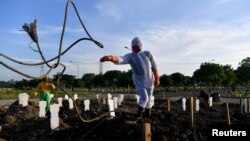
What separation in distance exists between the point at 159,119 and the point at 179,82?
62981mm

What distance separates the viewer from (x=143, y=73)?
24.7ft

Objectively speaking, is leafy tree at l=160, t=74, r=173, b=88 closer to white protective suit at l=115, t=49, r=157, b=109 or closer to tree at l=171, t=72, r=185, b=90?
tree at l=171, t=72, r=185, b=90

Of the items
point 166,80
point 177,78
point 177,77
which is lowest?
point 166,80

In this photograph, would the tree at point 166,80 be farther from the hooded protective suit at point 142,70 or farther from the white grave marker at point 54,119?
the hooded protective suit at point 142,70

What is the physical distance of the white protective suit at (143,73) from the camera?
24.4 ft

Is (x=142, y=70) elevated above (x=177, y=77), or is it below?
below

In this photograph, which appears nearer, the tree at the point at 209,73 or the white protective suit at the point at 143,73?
the white protective suit at the point at 143,73

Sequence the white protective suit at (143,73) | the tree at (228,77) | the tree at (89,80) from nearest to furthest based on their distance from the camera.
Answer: the white protective suit at (143,73) < the tree at (228,77) < the tree at (89,80)

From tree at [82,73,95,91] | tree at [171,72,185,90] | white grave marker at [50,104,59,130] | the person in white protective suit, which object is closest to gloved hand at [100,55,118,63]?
the person in white protective suit

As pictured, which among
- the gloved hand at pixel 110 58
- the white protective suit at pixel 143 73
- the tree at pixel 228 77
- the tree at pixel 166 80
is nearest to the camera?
the gloved hand at pixel 110 58

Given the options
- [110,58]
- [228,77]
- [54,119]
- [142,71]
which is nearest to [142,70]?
[142,71]

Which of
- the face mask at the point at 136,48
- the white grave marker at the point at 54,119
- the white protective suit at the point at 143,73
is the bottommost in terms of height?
the white grave marker at the point at 54,119

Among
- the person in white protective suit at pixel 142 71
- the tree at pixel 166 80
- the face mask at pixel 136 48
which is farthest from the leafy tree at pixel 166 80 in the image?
the face mask at pixel 136 48

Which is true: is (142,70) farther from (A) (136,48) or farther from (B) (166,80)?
(B) (166,80)
